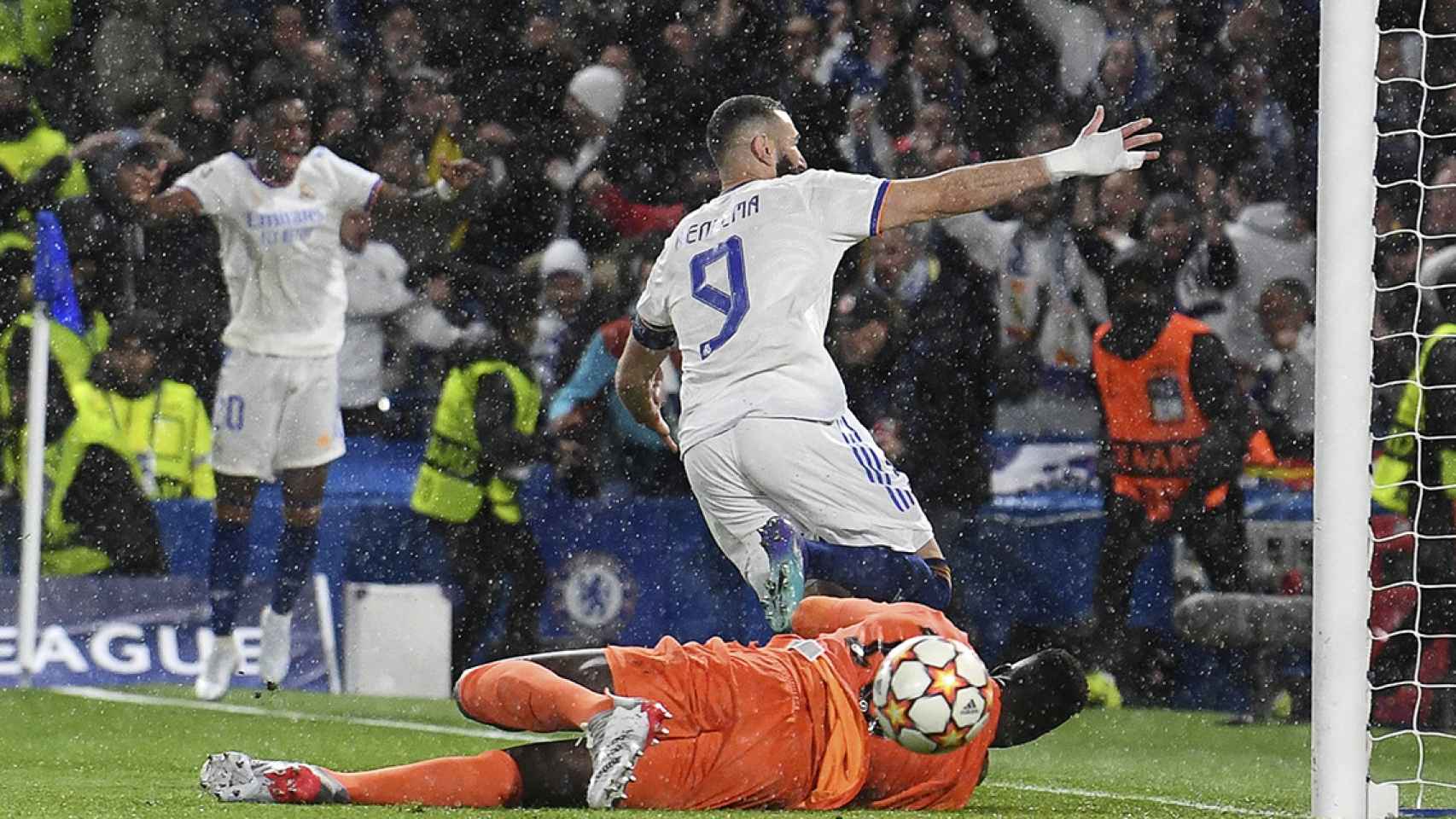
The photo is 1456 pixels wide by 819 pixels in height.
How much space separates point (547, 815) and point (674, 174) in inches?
253

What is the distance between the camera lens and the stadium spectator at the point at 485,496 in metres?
9.49

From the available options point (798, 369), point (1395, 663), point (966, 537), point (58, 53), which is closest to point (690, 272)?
point (798, 369)

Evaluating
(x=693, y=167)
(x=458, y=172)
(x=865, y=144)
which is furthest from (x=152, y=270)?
(x=865, y=144)

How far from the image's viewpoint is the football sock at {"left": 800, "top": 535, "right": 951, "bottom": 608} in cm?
621

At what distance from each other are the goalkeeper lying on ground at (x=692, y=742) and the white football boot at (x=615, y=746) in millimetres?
171

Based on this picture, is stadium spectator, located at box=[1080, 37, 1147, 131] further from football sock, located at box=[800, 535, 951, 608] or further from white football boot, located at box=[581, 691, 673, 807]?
white football boot, located at box=[581, 691, 673, 807]

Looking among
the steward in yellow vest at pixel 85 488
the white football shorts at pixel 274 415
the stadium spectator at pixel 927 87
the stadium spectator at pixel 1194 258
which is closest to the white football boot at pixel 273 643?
the white football shorts at pixel 274 415

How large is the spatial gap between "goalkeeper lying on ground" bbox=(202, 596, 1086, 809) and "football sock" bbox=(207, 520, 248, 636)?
4054 millimetres

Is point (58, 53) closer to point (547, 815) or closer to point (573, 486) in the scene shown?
point (573, 486)

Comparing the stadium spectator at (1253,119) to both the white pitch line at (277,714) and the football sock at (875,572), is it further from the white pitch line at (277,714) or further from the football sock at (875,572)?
the football sock at (875,572)

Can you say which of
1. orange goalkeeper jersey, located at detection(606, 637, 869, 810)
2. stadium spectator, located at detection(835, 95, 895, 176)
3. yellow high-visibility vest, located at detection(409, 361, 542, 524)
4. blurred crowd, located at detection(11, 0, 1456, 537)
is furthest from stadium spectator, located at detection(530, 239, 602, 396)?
orange goalkeeper jersey, located at detection(606, 637, 869, 810)

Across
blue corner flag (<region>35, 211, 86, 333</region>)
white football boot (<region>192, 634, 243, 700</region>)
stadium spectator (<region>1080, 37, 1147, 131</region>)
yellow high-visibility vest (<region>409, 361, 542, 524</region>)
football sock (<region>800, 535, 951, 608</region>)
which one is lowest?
white football boot (<region>192, 634, 243, 700</region>)

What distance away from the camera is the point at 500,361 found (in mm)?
9820

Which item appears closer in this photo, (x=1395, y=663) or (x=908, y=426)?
(x=1395, y=663)
